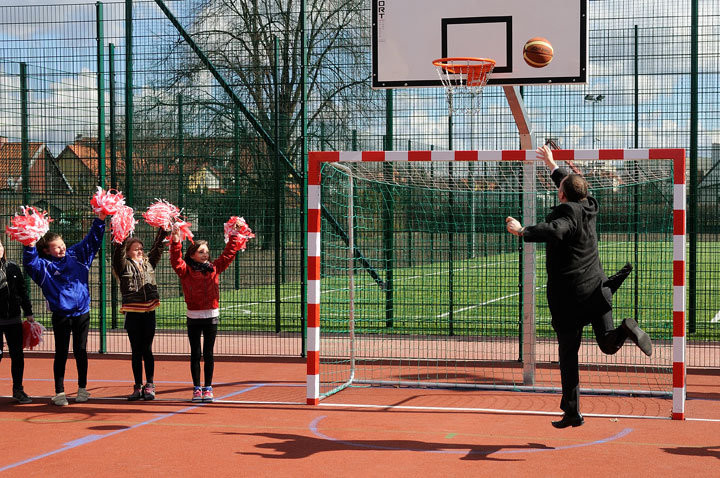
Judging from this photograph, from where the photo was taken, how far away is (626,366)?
10156 mm

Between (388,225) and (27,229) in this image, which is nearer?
(27,229)

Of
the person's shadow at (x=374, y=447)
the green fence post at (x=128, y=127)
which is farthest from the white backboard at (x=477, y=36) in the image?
the green fence post at (x=128, y=127)

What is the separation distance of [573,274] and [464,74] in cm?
333

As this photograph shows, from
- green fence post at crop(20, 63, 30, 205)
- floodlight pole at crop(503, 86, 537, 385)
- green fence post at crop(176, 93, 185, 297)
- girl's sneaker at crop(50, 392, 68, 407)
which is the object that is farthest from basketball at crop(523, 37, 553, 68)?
green fence post at crop(20, 63, 30, 205)

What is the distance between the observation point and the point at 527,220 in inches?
354

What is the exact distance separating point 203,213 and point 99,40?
2.79m

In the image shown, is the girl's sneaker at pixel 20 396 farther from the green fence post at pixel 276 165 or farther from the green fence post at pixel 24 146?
the green fence post at pixel 24 146

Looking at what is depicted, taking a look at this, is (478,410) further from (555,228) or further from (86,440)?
(86,440)

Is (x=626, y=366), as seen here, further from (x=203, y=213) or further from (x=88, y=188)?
(x=88, y=188)

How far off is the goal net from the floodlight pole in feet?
0.05

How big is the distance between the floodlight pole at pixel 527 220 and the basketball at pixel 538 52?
13.8 inches

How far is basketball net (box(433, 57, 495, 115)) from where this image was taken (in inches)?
345

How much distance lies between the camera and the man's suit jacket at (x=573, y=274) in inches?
247

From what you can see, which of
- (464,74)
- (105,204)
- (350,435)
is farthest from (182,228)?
(464,74)
